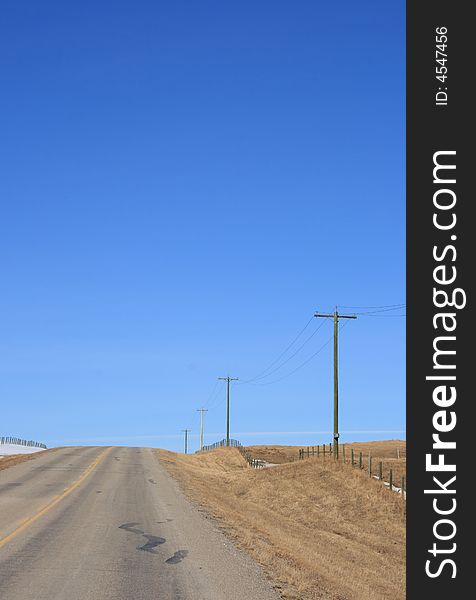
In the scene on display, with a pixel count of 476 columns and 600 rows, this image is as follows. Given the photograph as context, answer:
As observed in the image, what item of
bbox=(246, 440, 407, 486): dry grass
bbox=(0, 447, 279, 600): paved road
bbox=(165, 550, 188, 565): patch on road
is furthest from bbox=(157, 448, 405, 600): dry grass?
bbox=(246, 440, 407, 486): dry grass

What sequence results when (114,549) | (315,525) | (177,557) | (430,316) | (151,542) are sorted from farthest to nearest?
1. (315,525)
2. (151,542)
3. (114,549)
4. (177,557)
5. (430,316)

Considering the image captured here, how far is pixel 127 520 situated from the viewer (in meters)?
22.6

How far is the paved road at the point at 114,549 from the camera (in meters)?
13.6

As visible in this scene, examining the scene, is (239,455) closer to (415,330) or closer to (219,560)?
(219,560)

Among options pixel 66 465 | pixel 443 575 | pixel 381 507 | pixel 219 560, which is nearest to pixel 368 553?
pixel 381 507

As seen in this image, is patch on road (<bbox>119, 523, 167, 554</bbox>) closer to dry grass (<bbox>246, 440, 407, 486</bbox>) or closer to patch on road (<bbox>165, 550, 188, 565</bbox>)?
patch on road (<bbox>165, 550, 188, 565</bbox>)

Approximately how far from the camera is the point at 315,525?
3422 cm

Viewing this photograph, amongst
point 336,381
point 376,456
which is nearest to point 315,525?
point 336,381

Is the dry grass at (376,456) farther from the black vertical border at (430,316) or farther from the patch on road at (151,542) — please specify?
the black vertical border at (430,316)

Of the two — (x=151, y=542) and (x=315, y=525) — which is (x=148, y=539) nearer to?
(x=151, y=542)

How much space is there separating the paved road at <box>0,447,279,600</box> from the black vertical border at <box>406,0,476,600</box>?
3.65 m

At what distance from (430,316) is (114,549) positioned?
33.4ft

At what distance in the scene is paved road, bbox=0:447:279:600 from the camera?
44.7ft

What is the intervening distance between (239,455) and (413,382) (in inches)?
2578
